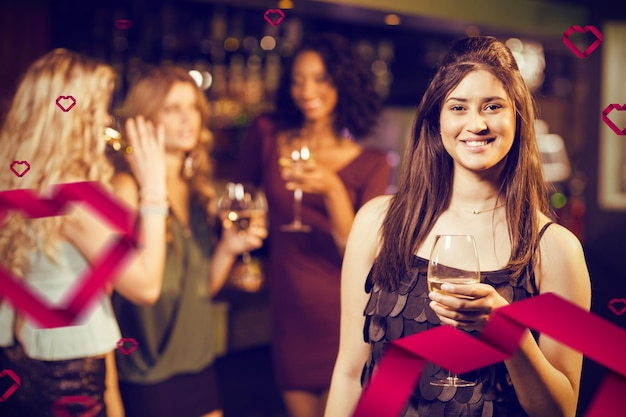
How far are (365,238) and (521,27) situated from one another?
10.8ft

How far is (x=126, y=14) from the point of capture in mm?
4680

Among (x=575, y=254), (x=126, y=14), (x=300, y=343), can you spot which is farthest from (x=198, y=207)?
(x=126, y=14)

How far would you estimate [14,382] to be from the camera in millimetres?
2059

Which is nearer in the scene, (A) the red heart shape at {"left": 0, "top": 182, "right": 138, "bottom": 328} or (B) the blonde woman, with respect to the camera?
(A) the red heart shape at {"left": 0, "top": 182, "right": 138, "bottom": 328}

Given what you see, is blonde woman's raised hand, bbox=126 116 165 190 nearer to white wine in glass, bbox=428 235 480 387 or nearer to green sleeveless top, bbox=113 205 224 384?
green sleeveless top, bbox=113 205 224 384

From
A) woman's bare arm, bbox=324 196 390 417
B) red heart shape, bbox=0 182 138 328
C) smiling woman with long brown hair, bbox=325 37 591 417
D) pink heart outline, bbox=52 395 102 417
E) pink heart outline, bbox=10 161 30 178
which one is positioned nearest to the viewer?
red heart shape, bbox=0 182 138 328

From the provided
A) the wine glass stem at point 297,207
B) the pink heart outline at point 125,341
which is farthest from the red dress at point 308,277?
the pink heart outline at point 125,341

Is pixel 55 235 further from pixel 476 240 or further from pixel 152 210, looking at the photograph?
pixel 476 240

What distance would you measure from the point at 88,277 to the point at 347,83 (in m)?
1.23

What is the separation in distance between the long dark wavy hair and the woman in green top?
31.2 inches

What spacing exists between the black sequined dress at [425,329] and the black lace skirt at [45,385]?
834 millimetres

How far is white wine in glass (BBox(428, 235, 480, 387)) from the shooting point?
4.77 ft

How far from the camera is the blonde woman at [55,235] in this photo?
204cm

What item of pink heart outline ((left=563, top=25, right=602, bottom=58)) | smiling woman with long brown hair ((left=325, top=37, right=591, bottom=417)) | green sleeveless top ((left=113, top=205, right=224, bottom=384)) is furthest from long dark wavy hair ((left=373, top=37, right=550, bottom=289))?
green sleeveless top ((left=113, top=205, right=224, bottom=384))
